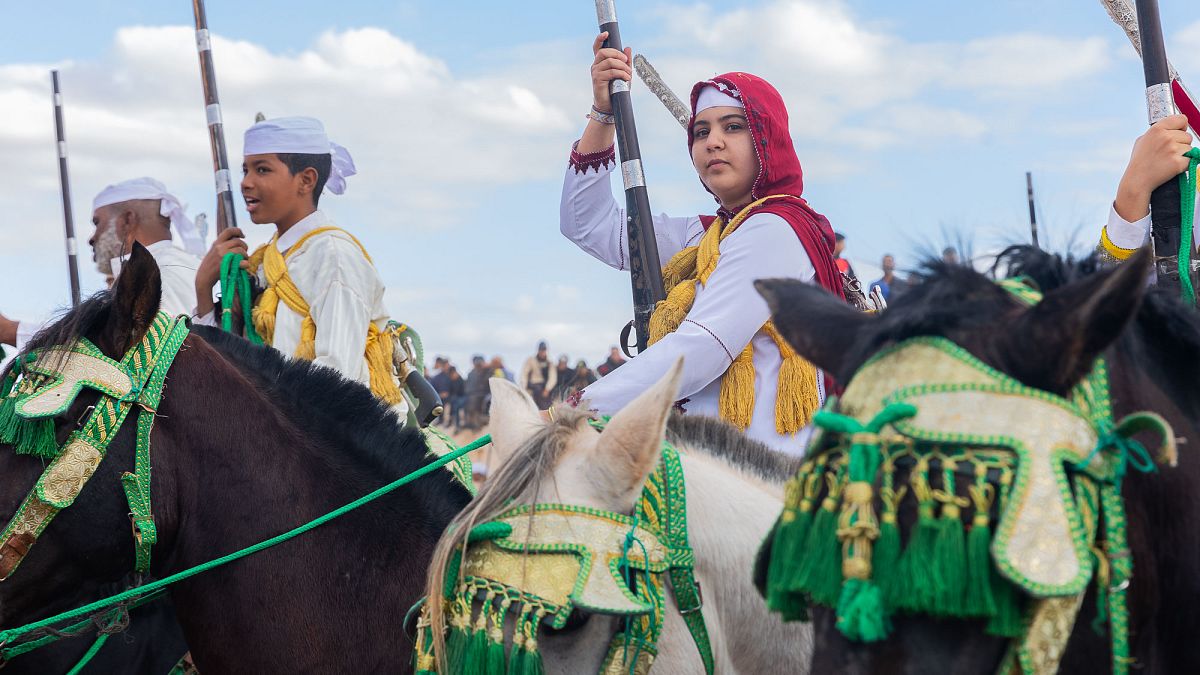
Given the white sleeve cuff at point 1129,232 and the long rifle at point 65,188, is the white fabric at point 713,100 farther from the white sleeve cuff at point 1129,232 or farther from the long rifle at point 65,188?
the long rifle at point 65,188

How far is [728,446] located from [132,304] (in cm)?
152

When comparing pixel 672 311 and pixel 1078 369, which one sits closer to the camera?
pixel 1078 369

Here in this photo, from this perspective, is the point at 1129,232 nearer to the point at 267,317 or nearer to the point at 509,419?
the point at 509,419

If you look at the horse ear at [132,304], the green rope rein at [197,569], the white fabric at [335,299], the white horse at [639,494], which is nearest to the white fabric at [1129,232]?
the white horse at [639,494]

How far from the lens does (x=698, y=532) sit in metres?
2.62

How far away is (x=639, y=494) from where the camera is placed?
2.50 meters

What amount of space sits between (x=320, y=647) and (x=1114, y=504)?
1940 millimetres

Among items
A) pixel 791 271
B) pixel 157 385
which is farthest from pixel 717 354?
pixel 157 385

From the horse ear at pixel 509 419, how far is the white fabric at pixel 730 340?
16 cm

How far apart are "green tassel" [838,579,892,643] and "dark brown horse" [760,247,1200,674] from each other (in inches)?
1.4

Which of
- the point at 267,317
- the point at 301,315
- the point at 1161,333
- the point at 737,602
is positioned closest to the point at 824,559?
the point at 1161,333

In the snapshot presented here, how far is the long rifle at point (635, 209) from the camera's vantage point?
4242 millimetres

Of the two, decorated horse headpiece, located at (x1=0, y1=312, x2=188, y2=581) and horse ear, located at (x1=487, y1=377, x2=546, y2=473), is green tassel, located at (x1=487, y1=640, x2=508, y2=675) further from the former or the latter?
decorated horse headpiece, located at (x1=0, y1=312, x2=188, y2=581)

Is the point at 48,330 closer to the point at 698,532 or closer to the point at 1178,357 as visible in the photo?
the point at 698,532
